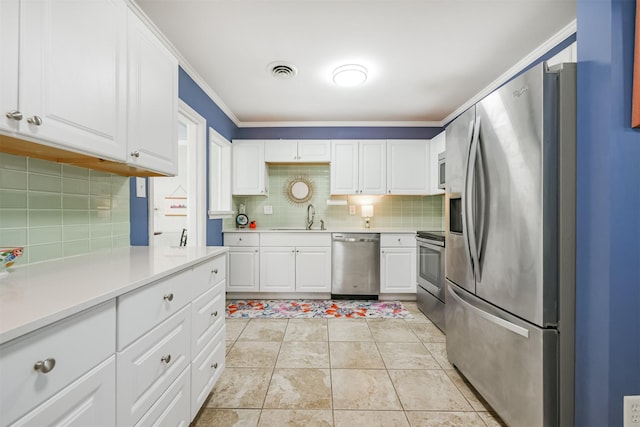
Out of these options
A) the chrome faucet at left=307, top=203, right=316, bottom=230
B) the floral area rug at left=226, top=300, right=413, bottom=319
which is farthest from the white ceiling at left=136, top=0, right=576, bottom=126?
the floral area rug at left=226, top=300, right=413, bottom=319

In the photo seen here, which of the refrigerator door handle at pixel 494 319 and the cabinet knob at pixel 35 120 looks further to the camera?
the refrigerator door handle at pixel 494 319

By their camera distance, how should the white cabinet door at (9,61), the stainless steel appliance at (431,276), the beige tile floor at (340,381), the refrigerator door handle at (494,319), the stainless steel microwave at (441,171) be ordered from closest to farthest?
1. the white cabinet door at (9,61)
2. the refrigerator door handle at (494,319)
3. the beige tile floor at (340,381)
4. the stainless steel appliance at (431,276)
5. the stainless steel microwave at (441,171)

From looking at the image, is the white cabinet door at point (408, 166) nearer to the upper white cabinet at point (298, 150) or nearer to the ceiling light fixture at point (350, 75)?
the upper white cabinet at point (298, 150)

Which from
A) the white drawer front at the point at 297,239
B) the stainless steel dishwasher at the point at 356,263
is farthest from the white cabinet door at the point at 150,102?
the stainless steel dishwasher at the point at 356,263

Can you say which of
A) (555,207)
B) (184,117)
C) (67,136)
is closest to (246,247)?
(184,117)

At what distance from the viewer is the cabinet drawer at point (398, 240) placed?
351 centimetres

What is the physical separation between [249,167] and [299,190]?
0.78 meters

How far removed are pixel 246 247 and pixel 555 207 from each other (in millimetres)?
3078

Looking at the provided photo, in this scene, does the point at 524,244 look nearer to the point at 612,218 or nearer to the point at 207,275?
the point at 612,218

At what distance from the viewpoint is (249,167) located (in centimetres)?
379

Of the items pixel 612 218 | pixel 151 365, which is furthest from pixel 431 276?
pixel 151 365

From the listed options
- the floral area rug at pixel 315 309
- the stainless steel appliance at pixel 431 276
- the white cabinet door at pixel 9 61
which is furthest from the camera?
the floral area rug at pixel 315 309

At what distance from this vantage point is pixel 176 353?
1193 millimetres

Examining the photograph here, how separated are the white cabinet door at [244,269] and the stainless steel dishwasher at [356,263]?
98cm
